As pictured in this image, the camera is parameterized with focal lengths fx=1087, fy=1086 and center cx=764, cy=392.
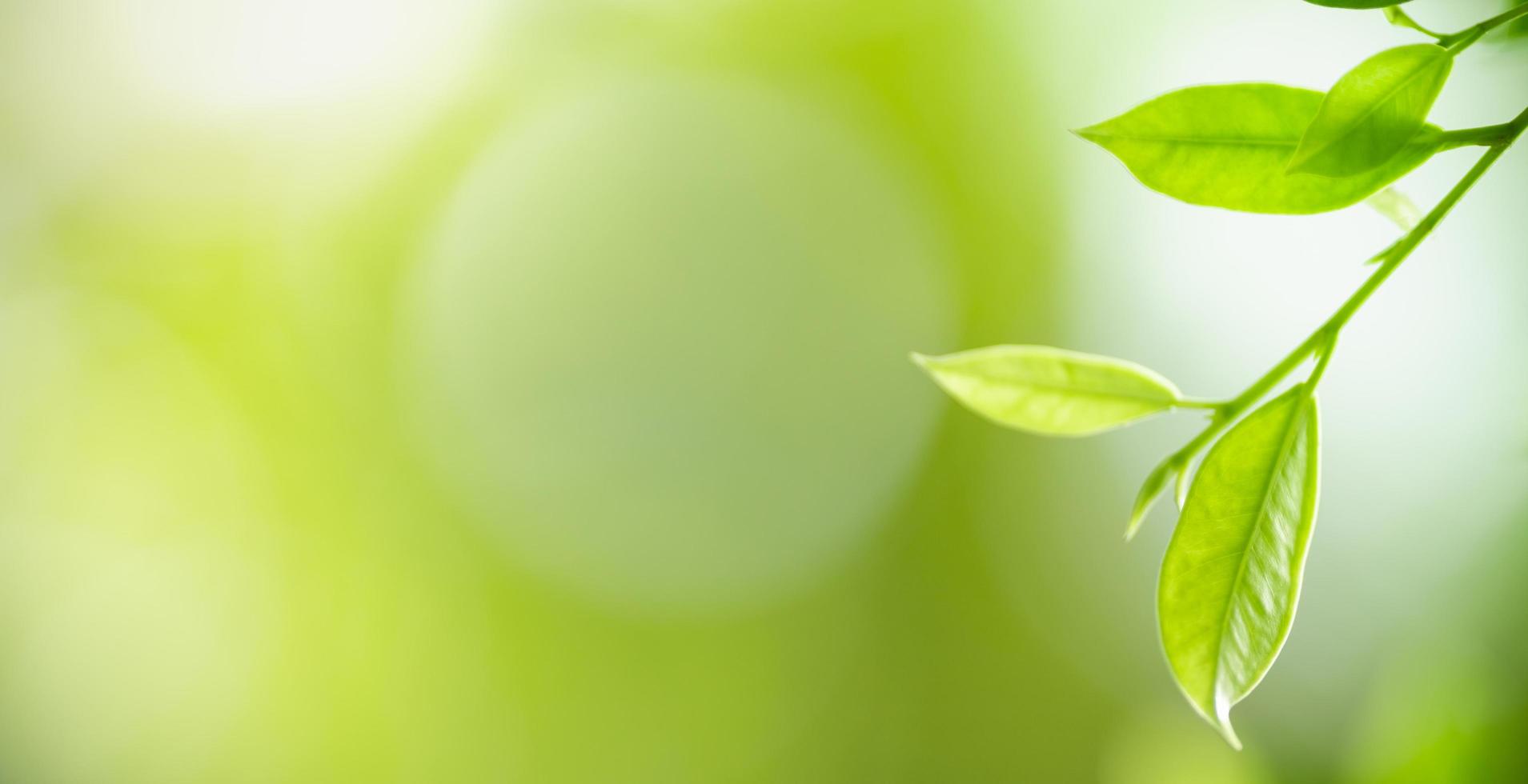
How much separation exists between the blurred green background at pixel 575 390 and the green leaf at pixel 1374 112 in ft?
9.09

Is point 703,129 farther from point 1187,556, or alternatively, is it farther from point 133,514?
point 1187,556

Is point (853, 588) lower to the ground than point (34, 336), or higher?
lower

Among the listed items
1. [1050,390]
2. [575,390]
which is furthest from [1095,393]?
[575,390]

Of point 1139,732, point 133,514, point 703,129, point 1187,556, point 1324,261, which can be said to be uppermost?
point 703,129

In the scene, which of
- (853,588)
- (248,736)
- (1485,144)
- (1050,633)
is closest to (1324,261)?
(1050,633)

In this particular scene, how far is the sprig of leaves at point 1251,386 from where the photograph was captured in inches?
7.7

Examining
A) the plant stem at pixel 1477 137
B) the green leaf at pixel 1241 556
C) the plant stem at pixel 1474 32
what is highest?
the plant stem at pixel 1474 32

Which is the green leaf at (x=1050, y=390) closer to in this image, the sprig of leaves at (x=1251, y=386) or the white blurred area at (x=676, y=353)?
the sprig of leaves at (x=1251, y=386)

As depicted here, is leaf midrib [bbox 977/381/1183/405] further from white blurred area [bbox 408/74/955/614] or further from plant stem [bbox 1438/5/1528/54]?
white blurred area [bbox 408/74/955/614]

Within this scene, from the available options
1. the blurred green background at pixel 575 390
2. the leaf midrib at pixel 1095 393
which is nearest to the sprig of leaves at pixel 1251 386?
the leaf midrib at pixel 1095 393

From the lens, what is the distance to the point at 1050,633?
3146 mm

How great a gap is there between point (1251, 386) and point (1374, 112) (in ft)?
0.18

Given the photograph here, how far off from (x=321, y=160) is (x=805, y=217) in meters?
1.54

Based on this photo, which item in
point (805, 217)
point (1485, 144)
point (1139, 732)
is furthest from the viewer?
point (805, 217)
